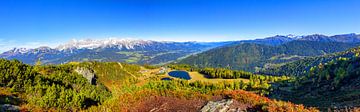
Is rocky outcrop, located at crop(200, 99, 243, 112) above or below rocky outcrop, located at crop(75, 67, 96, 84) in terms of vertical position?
above

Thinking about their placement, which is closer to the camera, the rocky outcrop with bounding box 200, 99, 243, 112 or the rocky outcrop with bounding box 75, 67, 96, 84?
the rocky outcrop with bounding box 200, 99, 243, 112

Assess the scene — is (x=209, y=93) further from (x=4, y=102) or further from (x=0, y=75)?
(x=0, y=75)

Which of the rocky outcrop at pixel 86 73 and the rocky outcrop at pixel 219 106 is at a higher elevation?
the rocky outcrop at pixel 219 106

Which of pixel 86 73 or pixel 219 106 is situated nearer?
pixel 219 106

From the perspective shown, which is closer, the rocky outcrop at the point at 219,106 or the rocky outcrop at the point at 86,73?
the rocky outcrop at the point at 219,106

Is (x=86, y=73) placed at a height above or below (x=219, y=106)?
below

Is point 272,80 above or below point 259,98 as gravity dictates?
below

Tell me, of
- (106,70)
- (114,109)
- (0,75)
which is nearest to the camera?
(114,109)

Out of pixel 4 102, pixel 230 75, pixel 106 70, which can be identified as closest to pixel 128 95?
pixel 4 102
